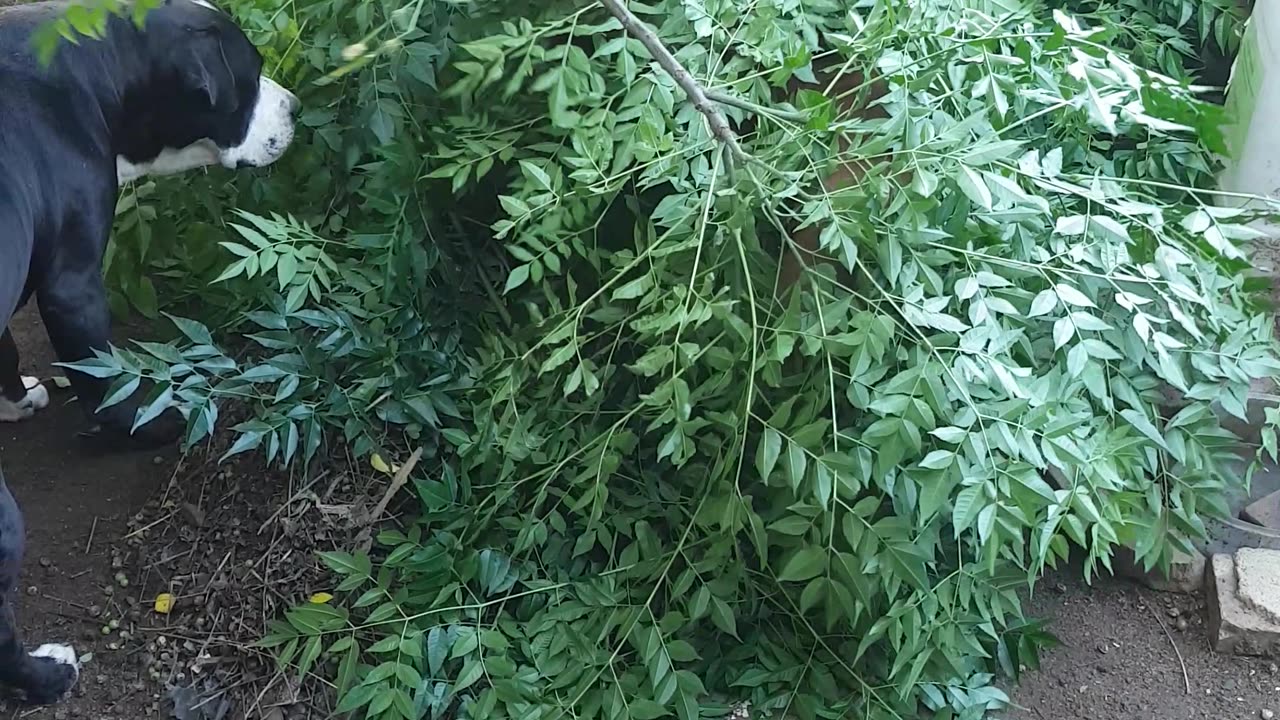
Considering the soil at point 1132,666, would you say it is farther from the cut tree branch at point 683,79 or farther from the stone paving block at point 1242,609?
the cut tree branch at point 683,79

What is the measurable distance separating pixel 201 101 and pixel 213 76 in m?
0.05

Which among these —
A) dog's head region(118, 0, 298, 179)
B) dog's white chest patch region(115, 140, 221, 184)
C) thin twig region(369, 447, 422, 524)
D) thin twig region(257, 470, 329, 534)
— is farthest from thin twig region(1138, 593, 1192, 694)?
dog's white chest patch region(115, 140, 221, 184)

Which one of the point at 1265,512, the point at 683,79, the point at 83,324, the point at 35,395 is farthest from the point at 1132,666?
the point at 35,395

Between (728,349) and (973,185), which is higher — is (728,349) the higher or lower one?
the lower one

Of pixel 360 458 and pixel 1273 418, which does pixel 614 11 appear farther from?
pixel 1273 418

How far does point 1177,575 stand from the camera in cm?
198

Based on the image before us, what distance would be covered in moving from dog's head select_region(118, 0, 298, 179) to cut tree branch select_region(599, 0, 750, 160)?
2.80ft

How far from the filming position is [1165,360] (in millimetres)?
1396

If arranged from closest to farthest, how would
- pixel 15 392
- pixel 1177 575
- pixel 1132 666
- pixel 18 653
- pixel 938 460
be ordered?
pixel 938 460 < pixel 18 653 < pixel 1132 666 < pixel 1177 575 < pixel 15 392

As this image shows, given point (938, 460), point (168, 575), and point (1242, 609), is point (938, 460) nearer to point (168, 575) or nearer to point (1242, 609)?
point (1242, 609)

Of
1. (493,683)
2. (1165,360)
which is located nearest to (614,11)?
(1165,360)

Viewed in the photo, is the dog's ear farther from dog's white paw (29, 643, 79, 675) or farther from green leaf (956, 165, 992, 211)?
green leaf (956, 165, 992, 211)

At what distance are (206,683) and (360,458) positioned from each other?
0.44 metres

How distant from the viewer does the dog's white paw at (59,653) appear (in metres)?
1.67
